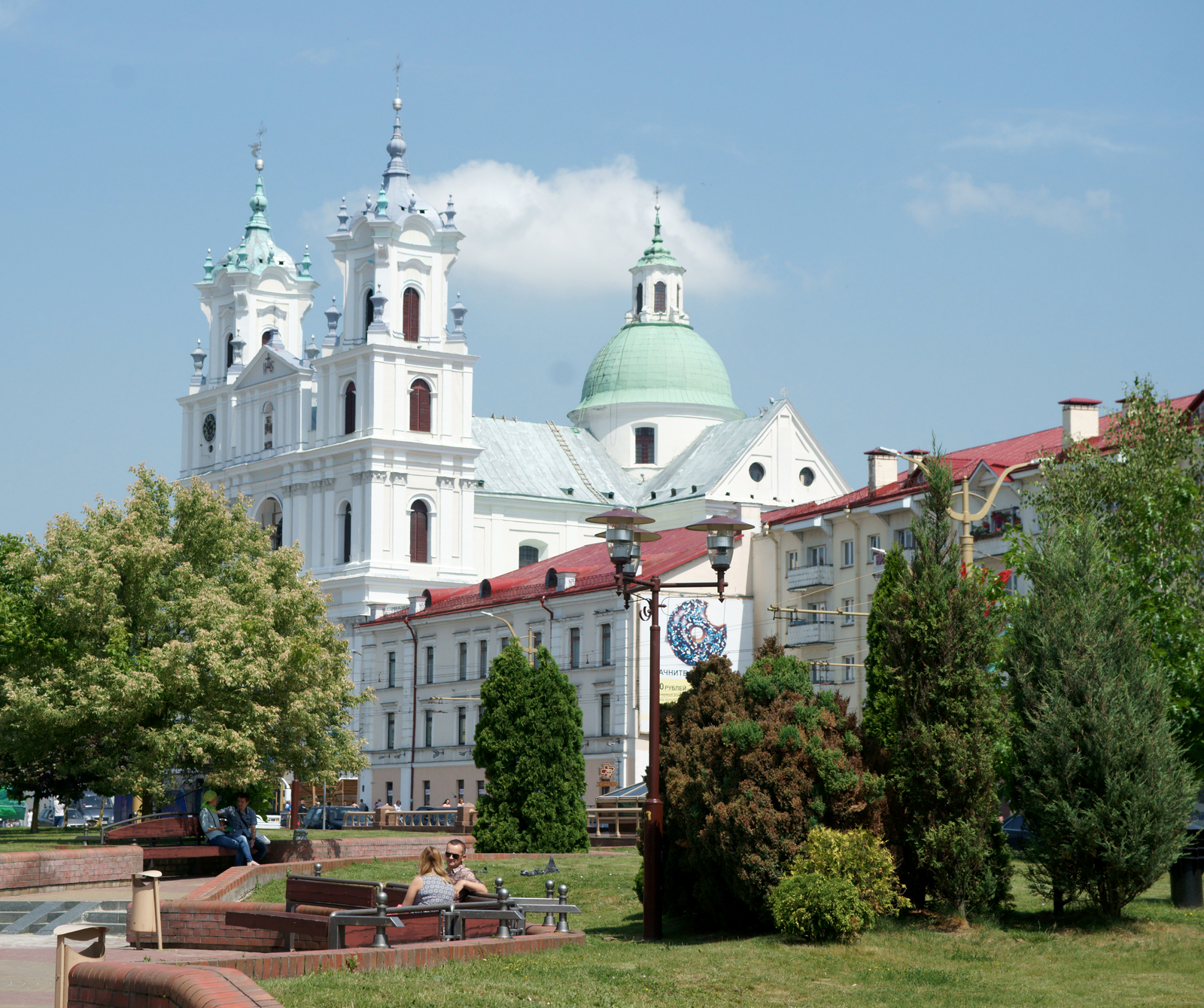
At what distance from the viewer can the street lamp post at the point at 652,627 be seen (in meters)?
19.1

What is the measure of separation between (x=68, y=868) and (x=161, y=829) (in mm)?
4174

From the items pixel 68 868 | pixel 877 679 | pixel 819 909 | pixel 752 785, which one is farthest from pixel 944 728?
pixel 68 868

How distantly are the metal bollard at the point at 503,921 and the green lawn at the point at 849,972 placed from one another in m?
0.42

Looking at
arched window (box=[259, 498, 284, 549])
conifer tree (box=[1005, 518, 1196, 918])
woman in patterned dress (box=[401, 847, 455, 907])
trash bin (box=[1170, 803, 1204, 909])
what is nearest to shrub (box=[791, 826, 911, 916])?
conifer tree (box=[1005, 518, 1196, 918])

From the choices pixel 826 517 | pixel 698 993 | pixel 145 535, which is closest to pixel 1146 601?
pixel 698 993

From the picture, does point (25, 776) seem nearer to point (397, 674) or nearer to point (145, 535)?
point (145, 535)

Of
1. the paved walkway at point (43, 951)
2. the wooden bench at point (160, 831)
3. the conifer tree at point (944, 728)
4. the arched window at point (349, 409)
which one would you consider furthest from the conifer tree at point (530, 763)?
the arched window at point (349, 409)

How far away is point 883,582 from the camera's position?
110 feet

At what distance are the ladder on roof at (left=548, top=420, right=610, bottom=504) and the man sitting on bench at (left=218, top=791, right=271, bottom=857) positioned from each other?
7588 centimetres

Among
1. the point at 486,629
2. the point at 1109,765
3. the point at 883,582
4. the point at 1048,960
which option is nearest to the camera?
the point at 1048,960

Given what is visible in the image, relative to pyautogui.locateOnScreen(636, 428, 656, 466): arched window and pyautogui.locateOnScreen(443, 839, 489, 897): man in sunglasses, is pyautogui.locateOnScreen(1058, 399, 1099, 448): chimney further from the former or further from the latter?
pyautogui.locateOnScreen(636, 428, 656, 466): arched window

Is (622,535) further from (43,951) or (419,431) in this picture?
(419,431)

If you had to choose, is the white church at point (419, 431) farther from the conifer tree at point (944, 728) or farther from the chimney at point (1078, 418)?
the conifer tree at point (944, 728)

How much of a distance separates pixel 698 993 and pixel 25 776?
2822 centimetres
